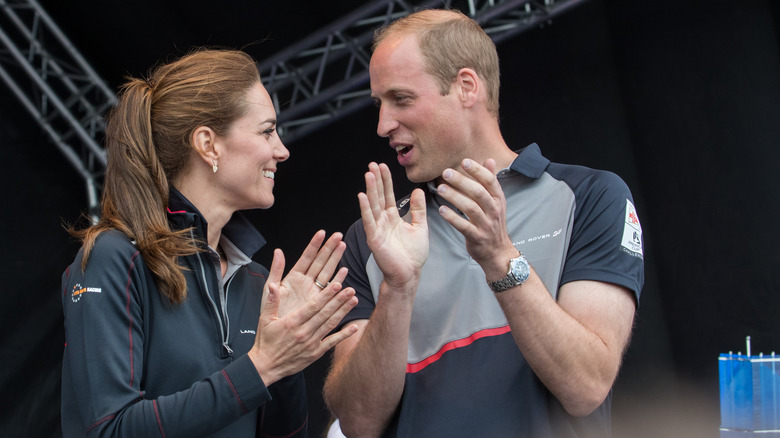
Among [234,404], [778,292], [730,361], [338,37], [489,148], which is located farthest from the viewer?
[338,37]

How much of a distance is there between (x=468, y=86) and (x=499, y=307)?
0.57 meters

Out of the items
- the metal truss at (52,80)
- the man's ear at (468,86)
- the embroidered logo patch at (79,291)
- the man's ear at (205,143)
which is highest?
the metal truss at (52,80)

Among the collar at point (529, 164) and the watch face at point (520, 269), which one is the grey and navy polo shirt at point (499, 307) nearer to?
the collar at point (529, 164)

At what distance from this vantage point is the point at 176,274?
1679 millimetres

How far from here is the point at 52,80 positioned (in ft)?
14.0

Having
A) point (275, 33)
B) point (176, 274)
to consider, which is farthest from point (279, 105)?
point (176, 274)

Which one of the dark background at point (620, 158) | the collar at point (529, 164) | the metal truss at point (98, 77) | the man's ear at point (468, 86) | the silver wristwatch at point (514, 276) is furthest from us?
the metal truss at point (98, 77)

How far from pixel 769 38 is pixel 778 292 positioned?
110 cm

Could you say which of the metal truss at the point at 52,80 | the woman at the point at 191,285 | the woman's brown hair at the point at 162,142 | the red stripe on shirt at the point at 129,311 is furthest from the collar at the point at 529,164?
the metal truss at the point at 52,80

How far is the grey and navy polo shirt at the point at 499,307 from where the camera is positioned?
154 cm

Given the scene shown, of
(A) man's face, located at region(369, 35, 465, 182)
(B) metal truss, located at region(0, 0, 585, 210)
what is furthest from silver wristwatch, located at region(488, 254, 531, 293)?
(B) metal truss, located at region(0, 0, 585, 210)

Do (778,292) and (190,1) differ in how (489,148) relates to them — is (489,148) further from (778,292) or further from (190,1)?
(190,1)

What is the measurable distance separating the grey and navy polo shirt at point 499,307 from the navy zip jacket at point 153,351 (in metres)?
0.31

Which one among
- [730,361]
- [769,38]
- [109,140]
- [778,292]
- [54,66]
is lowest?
[778,292]
